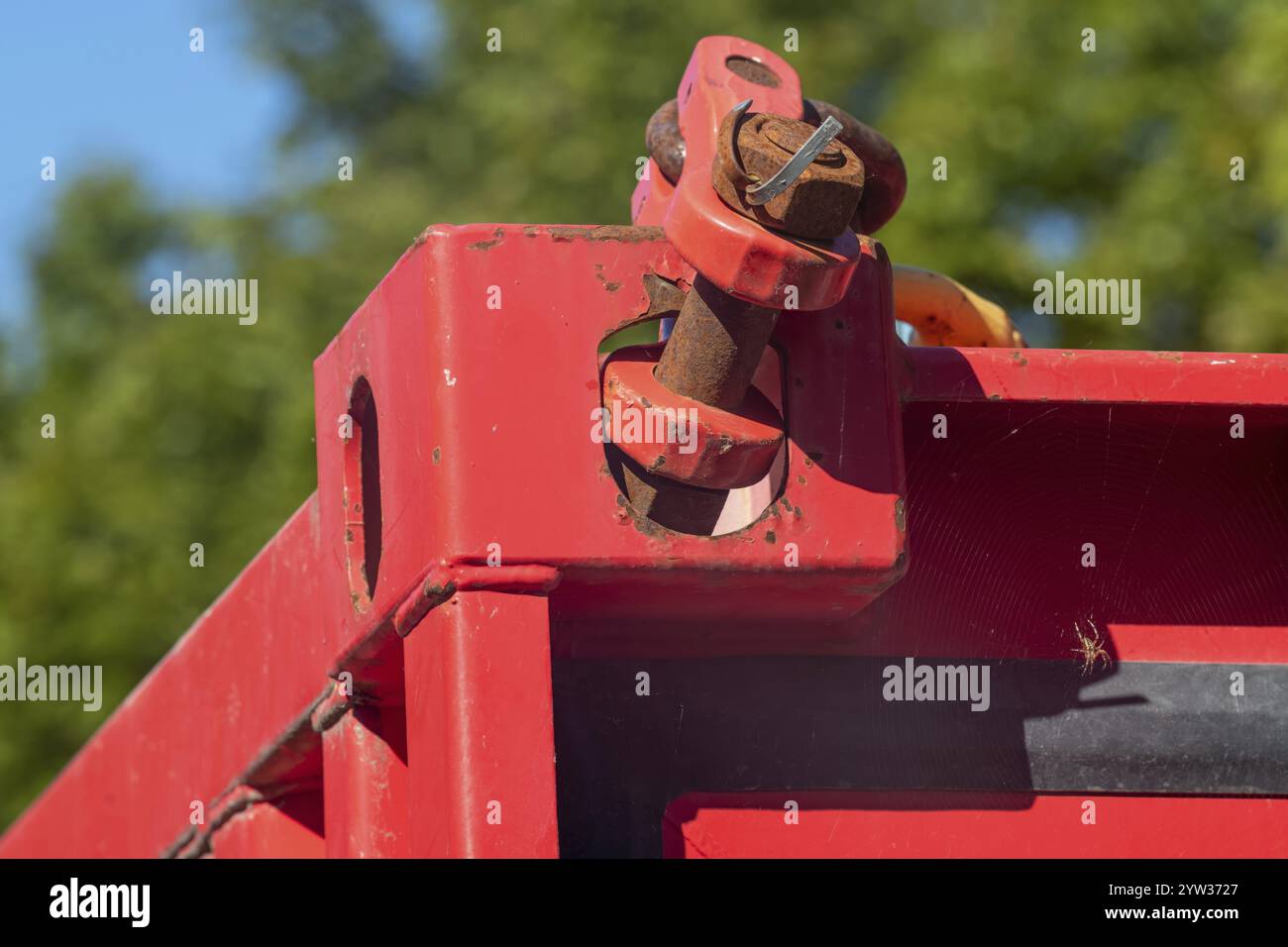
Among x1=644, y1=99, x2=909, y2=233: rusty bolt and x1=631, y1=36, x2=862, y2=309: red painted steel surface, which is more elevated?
x1=644, y1=99, x2=909, y2=233: rusty bolt

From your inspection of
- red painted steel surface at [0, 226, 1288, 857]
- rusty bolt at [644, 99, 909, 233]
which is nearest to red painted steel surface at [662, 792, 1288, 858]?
red painted steel surface at [0, 226, 1288, 857]

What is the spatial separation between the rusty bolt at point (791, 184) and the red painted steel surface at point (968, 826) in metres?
0.64

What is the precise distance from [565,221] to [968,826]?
1122 centimetres

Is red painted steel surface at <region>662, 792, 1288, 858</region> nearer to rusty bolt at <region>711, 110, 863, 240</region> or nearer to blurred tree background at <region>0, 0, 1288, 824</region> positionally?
rusty bolt at <region>711, 110, 863, 240</region>

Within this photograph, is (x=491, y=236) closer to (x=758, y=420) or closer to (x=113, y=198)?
(x=758, y=420)

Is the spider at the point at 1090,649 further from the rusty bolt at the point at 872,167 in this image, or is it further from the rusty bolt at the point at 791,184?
the rusty bolt at the point at 791,184

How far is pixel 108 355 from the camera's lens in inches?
623

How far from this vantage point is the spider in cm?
222


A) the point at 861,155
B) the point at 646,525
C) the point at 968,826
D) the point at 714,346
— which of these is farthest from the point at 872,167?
the point at 968,826

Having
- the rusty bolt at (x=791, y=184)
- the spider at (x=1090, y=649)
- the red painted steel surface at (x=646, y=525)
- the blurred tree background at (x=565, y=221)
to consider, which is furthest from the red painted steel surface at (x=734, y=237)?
the blurred tree background at (x=565, y=221)

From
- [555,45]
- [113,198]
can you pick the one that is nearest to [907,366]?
[555,45]

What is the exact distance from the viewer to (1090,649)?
2229 mm

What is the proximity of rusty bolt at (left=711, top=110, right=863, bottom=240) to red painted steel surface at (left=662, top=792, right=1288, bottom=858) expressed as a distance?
2.11 ft

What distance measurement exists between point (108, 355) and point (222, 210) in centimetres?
159
